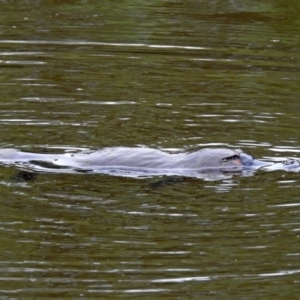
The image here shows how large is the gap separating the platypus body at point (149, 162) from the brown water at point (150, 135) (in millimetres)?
217

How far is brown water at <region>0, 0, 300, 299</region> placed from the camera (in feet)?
22.5

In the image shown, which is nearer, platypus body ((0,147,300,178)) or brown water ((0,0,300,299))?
brown water ((0,0,300,299))

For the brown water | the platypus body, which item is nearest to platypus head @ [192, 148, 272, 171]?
the platypus body

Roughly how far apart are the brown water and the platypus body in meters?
0.22

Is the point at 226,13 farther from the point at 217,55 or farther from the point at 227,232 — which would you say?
the point at 227,232

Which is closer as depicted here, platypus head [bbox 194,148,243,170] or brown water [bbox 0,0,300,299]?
brown water [bbox 0,0,300,299]

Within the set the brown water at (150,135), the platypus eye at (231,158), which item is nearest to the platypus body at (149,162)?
the platypus eye at (231,158)

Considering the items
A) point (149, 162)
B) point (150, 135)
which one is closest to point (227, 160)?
point (149, 162)

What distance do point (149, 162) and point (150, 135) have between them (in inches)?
41.7

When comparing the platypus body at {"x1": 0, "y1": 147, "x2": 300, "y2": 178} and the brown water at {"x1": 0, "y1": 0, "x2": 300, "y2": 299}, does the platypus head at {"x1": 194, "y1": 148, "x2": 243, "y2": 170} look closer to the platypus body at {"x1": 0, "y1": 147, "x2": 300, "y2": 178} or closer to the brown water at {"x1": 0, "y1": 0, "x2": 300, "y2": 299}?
the platypus body at {"x1": 0, "y1": 147, "x2": 300, "y2": 178}

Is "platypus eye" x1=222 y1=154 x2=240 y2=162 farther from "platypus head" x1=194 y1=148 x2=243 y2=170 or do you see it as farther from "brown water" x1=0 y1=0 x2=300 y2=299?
"brown water" x1=0 y1=0 x2=300 y2=299

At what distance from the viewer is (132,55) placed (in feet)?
42.9

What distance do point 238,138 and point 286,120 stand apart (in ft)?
2.60

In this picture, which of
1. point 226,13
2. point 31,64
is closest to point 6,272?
point 31,64
